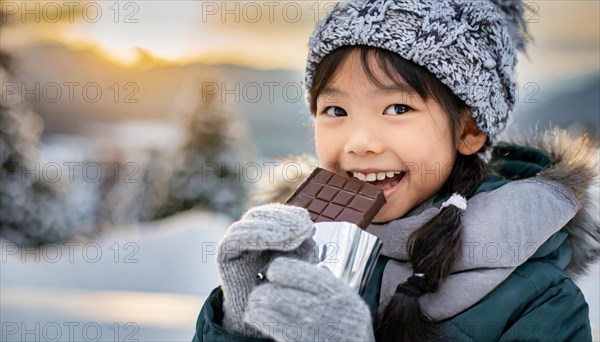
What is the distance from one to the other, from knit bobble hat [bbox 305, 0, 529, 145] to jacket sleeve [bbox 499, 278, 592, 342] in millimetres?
393

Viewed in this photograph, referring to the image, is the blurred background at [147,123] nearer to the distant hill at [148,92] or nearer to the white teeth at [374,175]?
the distant hill at [148,92]

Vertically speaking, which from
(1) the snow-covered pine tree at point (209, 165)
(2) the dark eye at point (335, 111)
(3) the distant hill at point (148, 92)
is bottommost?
(1) the snow-covered pine tree at point (209, 165)

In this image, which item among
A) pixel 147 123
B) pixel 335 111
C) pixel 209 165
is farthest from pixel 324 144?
pixel 147 123

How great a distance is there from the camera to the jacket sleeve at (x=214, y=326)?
112 cm

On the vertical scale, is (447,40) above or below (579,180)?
above

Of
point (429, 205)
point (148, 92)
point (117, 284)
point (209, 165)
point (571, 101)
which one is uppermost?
point (429, 205)

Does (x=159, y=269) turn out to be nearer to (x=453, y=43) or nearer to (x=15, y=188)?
(x=15, y=188)

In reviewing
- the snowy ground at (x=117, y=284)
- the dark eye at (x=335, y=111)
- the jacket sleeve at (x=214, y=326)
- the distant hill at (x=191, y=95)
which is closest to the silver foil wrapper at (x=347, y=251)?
the jacket sleeve at (x=214, y=326)

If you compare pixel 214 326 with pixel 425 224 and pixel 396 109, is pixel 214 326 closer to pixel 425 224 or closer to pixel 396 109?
pixel 425 224

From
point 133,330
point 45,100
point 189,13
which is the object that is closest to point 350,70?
point 133,330

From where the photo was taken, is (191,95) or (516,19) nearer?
(516,19)

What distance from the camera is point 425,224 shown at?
129cm

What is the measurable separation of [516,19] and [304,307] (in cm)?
102

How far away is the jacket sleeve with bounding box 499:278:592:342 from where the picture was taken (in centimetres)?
118
